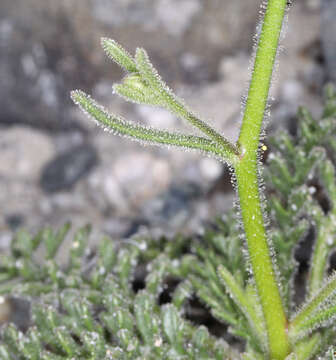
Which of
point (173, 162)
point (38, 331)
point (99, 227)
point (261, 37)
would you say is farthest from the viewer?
point (173, 162)

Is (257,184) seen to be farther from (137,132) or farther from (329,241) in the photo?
(329,241)

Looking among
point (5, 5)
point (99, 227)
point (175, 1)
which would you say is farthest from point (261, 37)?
point (5, 5)

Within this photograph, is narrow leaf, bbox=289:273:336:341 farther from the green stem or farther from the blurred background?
the blurred background

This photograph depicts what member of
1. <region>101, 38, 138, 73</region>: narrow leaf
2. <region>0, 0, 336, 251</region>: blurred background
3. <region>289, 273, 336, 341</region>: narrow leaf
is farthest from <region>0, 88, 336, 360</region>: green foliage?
<region>0, 0, 336, 251</region>: blurred background

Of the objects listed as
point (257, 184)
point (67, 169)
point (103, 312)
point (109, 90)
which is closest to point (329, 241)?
point (257, 184)

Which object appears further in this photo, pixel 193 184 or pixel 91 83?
pixel 91 83

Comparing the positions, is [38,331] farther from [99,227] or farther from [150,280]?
[99,227]

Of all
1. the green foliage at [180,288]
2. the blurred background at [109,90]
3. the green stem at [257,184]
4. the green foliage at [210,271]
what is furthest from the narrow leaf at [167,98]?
the blurred background at [109,90]
